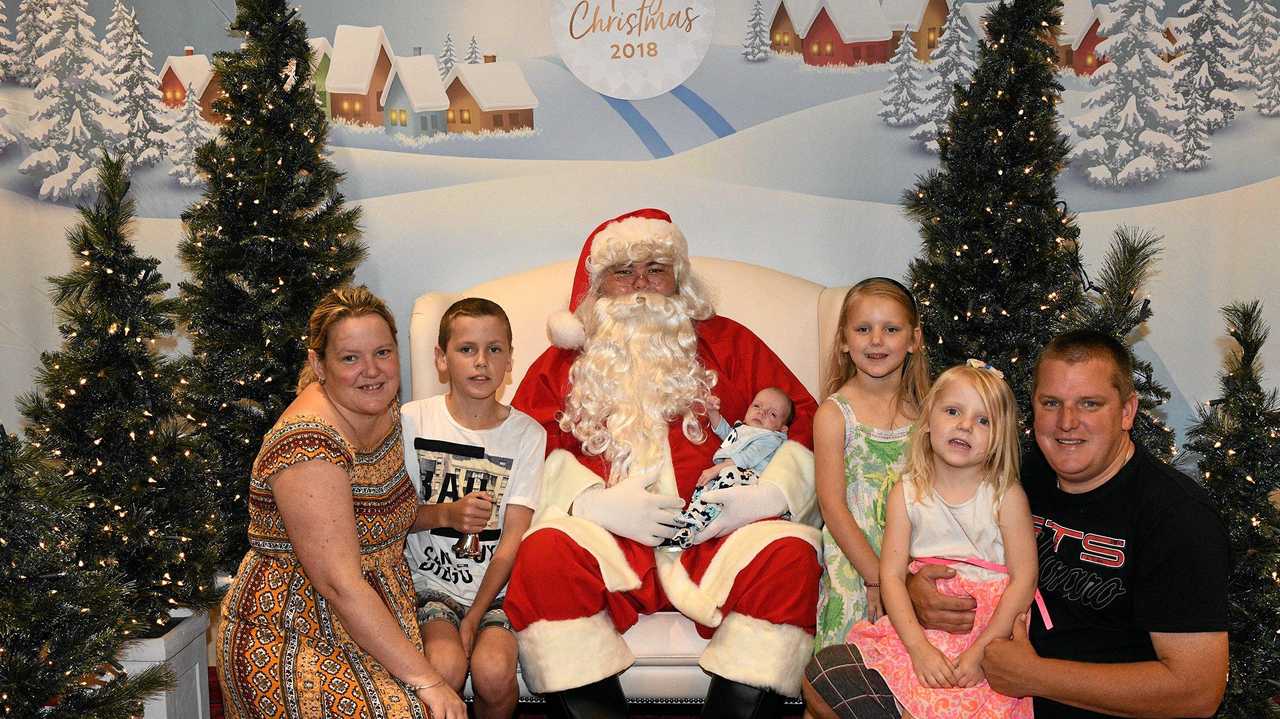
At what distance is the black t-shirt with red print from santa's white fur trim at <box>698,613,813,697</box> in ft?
2.32

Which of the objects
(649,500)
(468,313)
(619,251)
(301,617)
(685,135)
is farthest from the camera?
(685,135)

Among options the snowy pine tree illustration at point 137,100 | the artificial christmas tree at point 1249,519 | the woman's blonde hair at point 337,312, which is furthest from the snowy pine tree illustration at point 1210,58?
the snowy pine tree illustration at point 137,100

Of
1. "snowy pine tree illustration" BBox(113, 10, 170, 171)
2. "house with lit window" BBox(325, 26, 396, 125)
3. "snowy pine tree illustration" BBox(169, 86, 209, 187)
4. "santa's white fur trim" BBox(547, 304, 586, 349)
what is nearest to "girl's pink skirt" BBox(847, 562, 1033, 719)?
"santa's white fur trim" BBox(547, 304, 586, 349)

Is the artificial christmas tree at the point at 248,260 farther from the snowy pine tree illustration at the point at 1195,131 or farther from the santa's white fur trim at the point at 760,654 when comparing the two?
the snowy pine tree illustration at the point at 1195,131

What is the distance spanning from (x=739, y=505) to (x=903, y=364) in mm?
747

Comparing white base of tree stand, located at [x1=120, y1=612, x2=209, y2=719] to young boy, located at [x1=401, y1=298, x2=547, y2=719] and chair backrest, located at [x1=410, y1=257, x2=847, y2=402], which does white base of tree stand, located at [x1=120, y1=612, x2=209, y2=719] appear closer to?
young boy, located at [x1=401, y1=298, x2=547, y2=719]

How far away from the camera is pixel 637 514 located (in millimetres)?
3150

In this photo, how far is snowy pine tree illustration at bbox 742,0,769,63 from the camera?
4594 millimetres

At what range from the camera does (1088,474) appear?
2385 millimetres

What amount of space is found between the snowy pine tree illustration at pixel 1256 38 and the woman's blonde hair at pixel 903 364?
8.43 ft

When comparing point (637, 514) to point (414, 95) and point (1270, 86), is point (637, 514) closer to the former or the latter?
point (414, 95)

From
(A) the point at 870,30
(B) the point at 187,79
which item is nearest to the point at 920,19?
(A) the point at 870,30

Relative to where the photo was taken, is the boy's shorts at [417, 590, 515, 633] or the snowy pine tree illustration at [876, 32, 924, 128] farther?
the snowy pine tree illustration at [876, 32, 924, 128]

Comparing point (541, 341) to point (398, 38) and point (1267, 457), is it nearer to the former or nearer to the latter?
point (398, 38)
